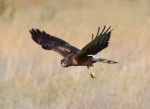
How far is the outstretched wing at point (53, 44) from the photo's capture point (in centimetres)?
734

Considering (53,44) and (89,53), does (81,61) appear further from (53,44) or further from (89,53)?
(53,44)

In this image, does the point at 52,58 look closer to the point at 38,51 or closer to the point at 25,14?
the point at 38,51

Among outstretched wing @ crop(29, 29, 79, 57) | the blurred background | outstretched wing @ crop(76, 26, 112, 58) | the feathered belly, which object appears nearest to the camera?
outstretched wing @ crop(76, 26, 112, 58)

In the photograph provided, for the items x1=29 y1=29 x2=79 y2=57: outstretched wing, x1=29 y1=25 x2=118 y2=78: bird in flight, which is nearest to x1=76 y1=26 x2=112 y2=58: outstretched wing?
x1=29 y1=25 x2=118 y2=78: bird in flight

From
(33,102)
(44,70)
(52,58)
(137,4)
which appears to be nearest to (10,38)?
(52,58)

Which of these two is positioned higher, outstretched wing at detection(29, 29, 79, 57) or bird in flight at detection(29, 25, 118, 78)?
outstretched wing at detection(29, 29, 79, 57)

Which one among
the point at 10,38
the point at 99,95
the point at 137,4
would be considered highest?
the point at 137,4

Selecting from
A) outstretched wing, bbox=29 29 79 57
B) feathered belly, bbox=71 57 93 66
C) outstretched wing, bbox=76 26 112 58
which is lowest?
feathered belly, bbox=71 57 93 66

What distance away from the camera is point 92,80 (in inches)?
317

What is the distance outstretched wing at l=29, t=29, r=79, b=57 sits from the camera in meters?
7.34

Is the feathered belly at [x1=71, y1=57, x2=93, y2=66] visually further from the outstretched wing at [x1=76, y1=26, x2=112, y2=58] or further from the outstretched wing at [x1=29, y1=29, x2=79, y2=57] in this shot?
the outstretched wing at [x1=29, y1=29, x2=79, y2=57]

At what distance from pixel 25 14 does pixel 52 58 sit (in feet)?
32.6

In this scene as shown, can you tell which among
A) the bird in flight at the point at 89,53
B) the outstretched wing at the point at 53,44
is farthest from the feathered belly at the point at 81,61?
the outstretched wing at the point at 53,44

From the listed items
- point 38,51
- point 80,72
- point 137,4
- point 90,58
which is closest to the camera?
point 90,58
